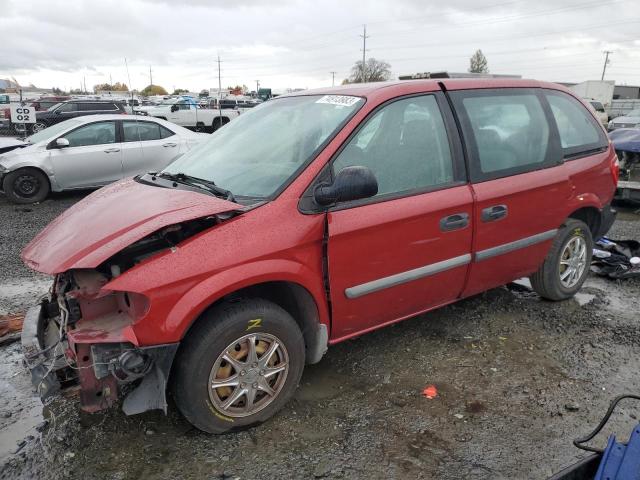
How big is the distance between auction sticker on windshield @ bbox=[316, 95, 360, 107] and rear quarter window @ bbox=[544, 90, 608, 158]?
1839 millimetres

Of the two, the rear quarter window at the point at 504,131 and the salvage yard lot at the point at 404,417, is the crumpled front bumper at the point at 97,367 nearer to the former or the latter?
the salvage yard lot at the point at 404,417

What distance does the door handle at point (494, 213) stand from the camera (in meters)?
3.44

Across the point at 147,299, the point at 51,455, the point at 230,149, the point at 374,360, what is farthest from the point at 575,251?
the point at 51,455

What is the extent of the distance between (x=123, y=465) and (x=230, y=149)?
77.4 inches

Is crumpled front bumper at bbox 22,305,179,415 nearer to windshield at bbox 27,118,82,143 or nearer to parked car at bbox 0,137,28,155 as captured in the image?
windshield at bbox 27,118,82,143

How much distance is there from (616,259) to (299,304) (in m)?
4.12

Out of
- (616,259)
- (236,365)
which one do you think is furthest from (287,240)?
(616,259)

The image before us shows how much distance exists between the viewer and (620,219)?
26.0 feet

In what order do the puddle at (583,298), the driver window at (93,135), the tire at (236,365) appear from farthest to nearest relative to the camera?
the driver window at (93,135)
the puddle at (583,298)
the tire at (236,365)

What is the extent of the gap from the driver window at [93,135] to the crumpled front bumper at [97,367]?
7.34 m

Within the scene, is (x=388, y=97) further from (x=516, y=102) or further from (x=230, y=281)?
(x=230, y=281)

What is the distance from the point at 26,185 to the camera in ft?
28.7

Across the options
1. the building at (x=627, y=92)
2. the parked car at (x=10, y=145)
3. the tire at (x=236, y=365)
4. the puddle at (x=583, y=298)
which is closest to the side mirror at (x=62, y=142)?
the parked car at (x=10, y=145)

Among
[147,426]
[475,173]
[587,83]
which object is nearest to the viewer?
[147,426]
